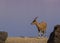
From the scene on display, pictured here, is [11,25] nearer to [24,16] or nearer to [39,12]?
[24,16]

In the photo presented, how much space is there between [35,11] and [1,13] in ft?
2.17

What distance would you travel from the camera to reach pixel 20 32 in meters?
3.15

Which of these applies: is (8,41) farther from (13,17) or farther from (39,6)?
(39,6)

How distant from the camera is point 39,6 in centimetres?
318

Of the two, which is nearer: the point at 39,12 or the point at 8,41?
the point at 8,41

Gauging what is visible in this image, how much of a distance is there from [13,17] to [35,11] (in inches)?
17.5

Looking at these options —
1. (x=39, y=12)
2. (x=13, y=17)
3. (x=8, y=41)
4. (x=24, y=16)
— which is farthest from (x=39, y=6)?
(x=8, y=41)

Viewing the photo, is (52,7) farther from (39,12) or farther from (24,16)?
(24,16)

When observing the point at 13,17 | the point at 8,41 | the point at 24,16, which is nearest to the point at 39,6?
the point at 24,16

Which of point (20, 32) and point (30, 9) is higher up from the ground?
point (30, 9)

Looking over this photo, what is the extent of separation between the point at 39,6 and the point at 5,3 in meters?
0.67

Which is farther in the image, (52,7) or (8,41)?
(52,7)

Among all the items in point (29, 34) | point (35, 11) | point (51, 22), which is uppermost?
point (35, 11)

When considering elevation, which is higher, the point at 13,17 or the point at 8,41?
the point at 13,17
